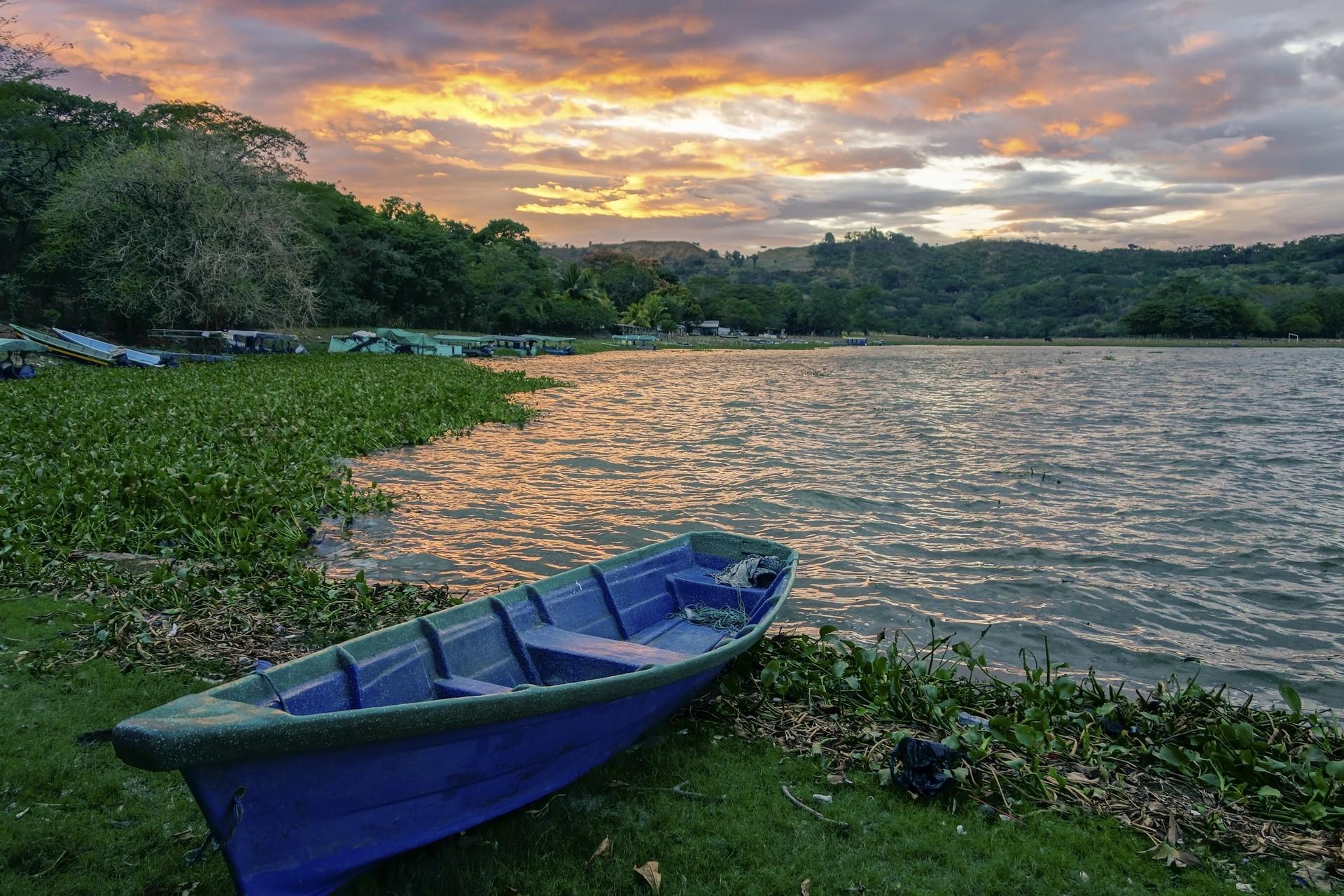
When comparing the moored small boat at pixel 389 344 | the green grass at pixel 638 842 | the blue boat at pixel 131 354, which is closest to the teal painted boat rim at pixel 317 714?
the green grass at pixel 638 842

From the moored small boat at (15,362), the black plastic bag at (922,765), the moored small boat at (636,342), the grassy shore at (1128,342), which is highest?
the grassy shore at (1128,342)

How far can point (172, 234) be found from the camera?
32.5 m

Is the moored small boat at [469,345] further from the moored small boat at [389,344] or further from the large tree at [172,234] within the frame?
the large tree at [172,234]

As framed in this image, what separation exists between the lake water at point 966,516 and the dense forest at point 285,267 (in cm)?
→ 1627

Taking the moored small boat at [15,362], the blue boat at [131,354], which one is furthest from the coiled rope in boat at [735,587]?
the blue boat at [131,354]

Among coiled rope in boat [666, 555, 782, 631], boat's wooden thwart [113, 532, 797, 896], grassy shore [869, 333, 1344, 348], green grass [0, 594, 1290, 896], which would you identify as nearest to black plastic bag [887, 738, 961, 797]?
green grass [0, 594, 1290, 896]

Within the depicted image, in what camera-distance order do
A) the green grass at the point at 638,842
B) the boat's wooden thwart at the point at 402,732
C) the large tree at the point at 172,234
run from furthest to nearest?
the large tree at the point at 172,234, the green grass at the point at 638,842, the boat's wooden thwart at the point at 402,732

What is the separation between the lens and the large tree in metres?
31.8

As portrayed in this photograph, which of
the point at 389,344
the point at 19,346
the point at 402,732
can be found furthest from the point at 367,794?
the point at 389,344

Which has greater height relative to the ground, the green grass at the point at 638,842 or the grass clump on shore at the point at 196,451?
the grass clump on shore at the point at 196,451

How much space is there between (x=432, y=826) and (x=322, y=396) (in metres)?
18.8

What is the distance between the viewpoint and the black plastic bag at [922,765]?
4262mm

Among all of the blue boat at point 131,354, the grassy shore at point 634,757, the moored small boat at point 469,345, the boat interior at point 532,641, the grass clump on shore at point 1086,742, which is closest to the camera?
the grassy shore at point 634,757

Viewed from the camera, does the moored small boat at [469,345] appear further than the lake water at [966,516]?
Yes
